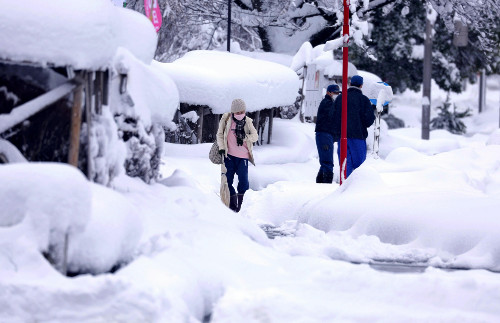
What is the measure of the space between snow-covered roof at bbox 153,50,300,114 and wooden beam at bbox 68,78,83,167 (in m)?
7.43

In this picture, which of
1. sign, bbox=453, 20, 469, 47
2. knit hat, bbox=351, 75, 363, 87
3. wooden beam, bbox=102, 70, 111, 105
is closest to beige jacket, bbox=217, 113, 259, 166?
knit hat, bbox=351, 75, 363, 87

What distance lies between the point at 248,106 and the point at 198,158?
6.21 ft

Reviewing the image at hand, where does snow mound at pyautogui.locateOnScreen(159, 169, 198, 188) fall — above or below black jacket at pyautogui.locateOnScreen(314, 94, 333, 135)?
below

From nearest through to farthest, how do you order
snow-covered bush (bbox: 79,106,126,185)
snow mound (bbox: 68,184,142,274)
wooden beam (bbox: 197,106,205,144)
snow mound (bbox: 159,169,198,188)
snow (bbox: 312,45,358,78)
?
snow mound (bbox: 68,184,142,274) → snow-covered bush (bbox: 79,106,126,185) → snow mound (bbox: 159,169,198,188) → wooden beam (bbox: 197,106,205,144) → snow (bbox: 312,45,358,78)

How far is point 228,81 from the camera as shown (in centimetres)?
1739

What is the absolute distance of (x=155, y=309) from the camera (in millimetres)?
5934

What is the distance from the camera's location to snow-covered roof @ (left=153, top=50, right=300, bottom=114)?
16.8 m

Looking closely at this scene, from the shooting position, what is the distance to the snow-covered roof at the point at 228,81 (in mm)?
16828

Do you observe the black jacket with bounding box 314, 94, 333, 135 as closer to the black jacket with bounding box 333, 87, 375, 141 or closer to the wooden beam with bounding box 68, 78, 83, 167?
the black jacket with bounding box 333, 87, 375, 141

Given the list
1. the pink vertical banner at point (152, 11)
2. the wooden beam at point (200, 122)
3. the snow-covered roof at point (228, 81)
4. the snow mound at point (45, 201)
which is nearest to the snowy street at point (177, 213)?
the snow mound at point (45, 201)

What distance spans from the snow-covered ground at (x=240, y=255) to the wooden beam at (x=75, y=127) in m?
0.60

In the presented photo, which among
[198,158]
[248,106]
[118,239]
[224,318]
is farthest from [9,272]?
[248,106]

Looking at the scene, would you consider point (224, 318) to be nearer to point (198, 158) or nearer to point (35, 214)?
point (35, 214)

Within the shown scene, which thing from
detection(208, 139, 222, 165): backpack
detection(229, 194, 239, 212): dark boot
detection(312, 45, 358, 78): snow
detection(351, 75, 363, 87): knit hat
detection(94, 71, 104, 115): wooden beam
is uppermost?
detection(312, 45, 358, 78): snow
